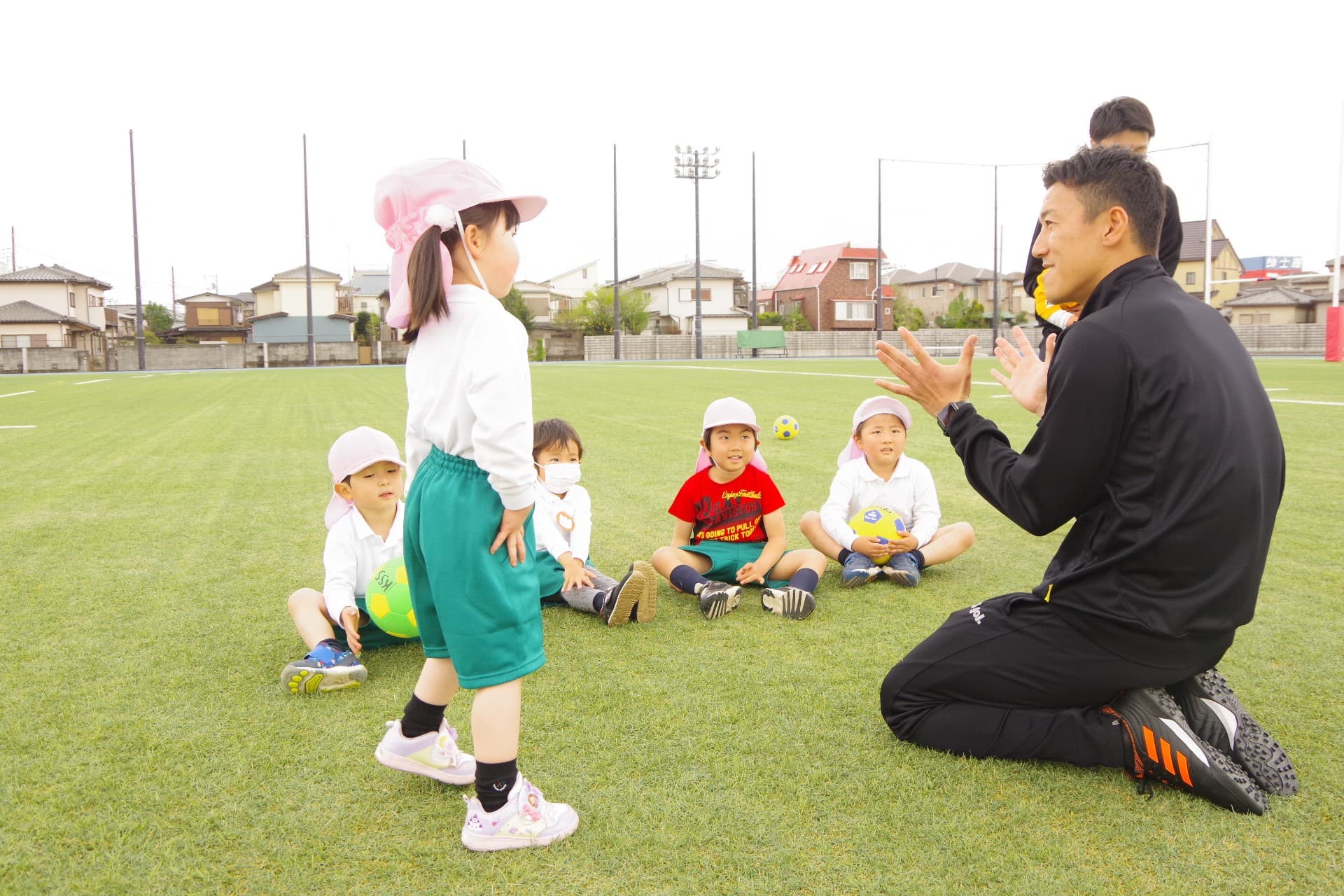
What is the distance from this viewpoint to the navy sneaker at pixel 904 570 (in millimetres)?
4480

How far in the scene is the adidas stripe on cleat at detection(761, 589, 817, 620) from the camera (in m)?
4.06

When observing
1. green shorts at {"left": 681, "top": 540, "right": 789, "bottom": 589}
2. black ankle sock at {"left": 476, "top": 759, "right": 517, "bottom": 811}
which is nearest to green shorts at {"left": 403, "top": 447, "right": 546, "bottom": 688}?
black ankle sock at {"left": 476, "top": 759, "right": 517, "bottom": 811}

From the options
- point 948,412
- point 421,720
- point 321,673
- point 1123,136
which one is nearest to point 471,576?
point 421,720

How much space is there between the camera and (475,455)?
2188mm

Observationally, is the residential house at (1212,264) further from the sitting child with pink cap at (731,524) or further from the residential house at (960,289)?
the sitting child with pink cap at (731,524)

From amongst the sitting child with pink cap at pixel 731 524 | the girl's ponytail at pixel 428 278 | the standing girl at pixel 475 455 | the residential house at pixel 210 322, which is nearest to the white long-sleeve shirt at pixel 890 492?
the sitting child with pink cap at pixel 731 524

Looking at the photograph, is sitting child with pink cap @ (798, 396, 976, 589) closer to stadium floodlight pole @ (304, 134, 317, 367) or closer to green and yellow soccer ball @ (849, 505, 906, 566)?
green and yellow soccer ball @ (849, 505, 906, 566)

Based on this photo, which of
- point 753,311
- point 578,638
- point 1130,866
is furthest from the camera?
point 753,311

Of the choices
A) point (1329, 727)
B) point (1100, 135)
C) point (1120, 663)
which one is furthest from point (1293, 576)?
point (1120, 663)

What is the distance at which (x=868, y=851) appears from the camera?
2.19 meters

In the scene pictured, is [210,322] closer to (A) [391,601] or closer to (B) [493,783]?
(A) [391,601]

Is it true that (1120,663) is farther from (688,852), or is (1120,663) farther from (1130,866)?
(688,852)

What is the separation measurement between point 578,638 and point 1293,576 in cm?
345

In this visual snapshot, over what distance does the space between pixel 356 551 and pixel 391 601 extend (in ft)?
0.94
